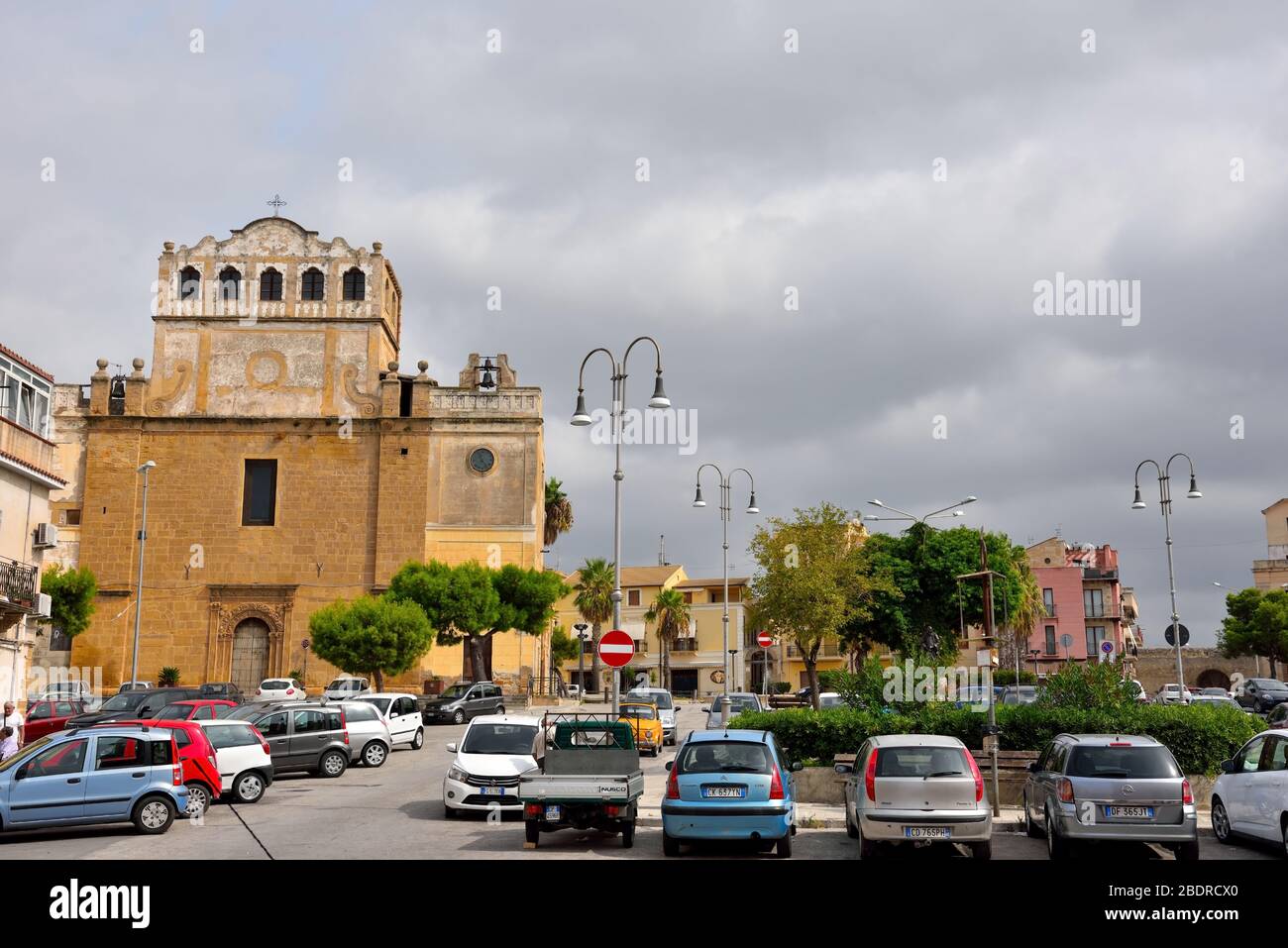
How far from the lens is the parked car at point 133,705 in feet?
87.4

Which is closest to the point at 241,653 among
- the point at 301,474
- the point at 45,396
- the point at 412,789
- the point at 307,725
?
the point at 301,474

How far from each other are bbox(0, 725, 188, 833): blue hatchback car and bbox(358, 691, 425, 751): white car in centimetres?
1387

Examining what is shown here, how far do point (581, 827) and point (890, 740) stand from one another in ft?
12.8

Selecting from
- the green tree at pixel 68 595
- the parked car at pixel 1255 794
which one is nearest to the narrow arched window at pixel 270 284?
the green tree at pixel 68 595

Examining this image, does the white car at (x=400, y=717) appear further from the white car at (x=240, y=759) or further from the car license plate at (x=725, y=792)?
the car license plate at (x=725, y=792)

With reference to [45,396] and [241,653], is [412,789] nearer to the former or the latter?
[45,396]

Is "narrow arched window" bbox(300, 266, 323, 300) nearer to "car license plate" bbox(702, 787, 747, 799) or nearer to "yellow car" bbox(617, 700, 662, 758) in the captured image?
"yellow car" bbox(617, 700, 662, 758)

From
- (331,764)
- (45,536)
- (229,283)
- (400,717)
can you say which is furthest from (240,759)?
(229,283)

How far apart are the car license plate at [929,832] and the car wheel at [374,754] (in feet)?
53.8

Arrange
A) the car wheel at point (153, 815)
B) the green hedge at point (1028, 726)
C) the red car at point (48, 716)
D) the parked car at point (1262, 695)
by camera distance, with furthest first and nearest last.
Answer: the parked car at point (1262, 695) → the red car at point (48, 716) → the green hedge at point (1028, 726) → the car wheel at point (153, 815)

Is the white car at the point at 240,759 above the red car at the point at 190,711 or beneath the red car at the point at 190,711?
beneath

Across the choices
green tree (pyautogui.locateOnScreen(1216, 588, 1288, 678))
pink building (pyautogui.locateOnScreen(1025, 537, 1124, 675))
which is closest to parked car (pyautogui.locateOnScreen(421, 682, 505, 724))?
green tree (pyautogui.locateOnScreen(1216, 588, 1288, 678))

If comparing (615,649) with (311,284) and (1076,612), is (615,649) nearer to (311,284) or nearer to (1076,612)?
(311,284)

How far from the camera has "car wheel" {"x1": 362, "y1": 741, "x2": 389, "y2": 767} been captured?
26.5 m
